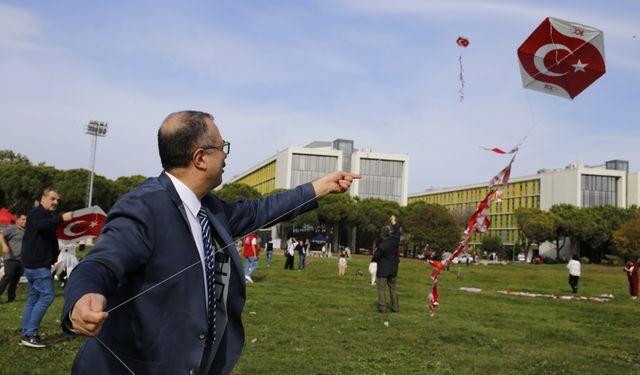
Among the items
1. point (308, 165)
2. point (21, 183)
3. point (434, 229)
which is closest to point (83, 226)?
point (21, 183)

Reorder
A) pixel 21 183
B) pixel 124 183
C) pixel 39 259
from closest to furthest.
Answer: pixel 39 259
pixel 21 183
pixel 124 183

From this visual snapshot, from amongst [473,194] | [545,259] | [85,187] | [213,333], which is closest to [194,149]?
[213,333]

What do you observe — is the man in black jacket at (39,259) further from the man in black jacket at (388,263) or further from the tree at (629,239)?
the tree at (629,239)

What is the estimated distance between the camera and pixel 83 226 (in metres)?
11.3

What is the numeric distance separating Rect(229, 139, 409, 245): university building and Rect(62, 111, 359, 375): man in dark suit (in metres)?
97.6

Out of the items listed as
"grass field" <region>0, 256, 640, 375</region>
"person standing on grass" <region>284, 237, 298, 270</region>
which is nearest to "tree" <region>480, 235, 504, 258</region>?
"person standing on grass" <region>284, 237, 298, 270</region>

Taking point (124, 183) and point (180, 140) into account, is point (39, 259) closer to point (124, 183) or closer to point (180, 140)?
point (180, 140)

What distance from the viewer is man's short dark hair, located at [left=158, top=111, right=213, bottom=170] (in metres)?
2.82

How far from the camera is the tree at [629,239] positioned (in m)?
67.8

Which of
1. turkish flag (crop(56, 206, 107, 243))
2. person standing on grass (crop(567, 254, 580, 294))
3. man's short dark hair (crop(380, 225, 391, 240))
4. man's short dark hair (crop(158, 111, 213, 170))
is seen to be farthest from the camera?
person standing on grass (crop(567, 254, 580, 294))

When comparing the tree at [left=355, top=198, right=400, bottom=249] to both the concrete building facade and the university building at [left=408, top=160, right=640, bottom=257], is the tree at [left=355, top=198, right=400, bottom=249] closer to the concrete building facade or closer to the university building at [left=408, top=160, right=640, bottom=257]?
the concrete building facade

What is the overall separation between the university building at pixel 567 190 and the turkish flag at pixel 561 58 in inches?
3812

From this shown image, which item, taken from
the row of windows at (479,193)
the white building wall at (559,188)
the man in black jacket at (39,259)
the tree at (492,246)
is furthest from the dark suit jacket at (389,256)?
the white building wall at (559,188)

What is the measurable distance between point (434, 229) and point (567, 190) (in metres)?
50.1
